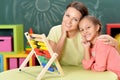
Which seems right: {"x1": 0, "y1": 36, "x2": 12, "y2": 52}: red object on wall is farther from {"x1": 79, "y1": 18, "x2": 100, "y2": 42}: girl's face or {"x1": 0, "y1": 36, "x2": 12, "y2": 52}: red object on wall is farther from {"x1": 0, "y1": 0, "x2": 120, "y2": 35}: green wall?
{"x1": 79, "y1": 18, "x2": 100, "y2": 42}: girl's face

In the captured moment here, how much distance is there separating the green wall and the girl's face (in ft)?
3.95

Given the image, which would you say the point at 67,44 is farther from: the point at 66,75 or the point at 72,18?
the point at 66,75

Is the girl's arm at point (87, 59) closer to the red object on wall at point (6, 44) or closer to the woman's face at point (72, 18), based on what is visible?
the woman's face at point (72, 18)

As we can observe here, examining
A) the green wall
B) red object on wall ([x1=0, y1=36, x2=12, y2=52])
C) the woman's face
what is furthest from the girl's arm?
red object on wall ([x1=0, y1=36, x2=12, y2=52])

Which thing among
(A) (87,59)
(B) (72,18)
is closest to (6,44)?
(B) (72,18)

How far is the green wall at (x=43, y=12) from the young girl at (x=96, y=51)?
3.88ft

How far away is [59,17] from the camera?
320cm

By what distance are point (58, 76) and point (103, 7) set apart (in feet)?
5.36

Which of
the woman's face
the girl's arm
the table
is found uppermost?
the woman's face

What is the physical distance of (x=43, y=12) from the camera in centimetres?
323

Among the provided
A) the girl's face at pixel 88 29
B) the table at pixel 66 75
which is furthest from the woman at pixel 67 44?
the table at pixel 66 75

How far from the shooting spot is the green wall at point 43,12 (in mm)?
3092

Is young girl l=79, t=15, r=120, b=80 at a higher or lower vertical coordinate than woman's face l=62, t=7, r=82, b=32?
lower

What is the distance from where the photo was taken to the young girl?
1768 millimetres
